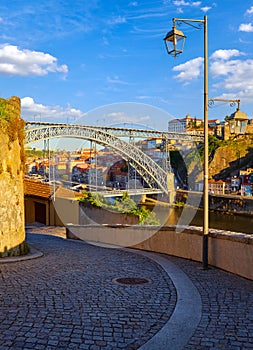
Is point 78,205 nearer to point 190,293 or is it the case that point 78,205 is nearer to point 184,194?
point 190,293

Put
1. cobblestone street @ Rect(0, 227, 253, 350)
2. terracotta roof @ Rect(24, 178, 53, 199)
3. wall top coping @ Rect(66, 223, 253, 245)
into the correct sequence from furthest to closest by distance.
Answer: terracotta roof @ Rect(24, 178, 53, 199)
wall top coping @ Rect(66, 223, 253, 245)
cobblestone street @ Rect(0, 227, 253, 350)

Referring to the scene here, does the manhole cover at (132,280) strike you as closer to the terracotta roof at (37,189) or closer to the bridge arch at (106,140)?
the terracotta roof at (37,189)

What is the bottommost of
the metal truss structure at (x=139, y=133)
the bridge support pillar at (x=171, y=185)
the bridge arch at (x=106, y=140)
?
the bridge support pillar at (x=171, y=185)

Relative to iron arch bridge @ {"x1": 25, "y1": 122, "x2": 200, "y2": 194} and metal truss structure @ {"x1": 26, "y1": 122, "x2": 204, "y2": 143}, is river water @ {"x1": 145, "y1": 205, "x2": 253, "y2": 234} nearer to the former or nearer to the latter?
iron arch bridge @ {"x1": 25, "y1": 122, "x2": 200, "y2": 194}

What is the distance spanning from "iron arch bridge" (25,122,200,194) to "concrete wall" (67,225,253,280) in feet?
49.7

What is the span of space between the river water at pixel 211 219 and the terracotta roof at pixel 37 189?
2149 cm

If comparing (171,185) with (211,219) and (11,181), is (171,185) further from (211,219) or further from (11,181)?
(11,181)

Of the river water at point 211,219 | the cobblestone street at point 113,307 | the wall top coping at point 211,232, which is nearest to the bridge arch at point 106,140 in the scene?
the river water at point 211,219

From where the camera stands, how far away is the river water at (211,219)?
1513 inches

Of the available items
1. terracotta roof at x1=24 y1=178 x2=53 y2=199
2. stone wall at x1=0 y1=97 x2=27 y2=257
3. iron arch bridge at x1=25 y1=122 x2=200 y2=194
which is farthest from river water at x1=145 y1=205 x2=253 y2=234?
stone wall at x1=0 y1=97 x2=27 y2=257

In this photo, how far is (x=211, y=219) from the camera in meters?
44.8

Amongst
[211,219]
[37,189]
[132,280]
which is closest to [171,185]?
[211,219]

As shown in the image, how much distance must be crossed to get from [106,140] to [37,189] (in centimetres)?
1243

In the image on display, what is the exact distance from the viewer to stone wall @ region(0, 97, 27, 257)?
718 centimetres
